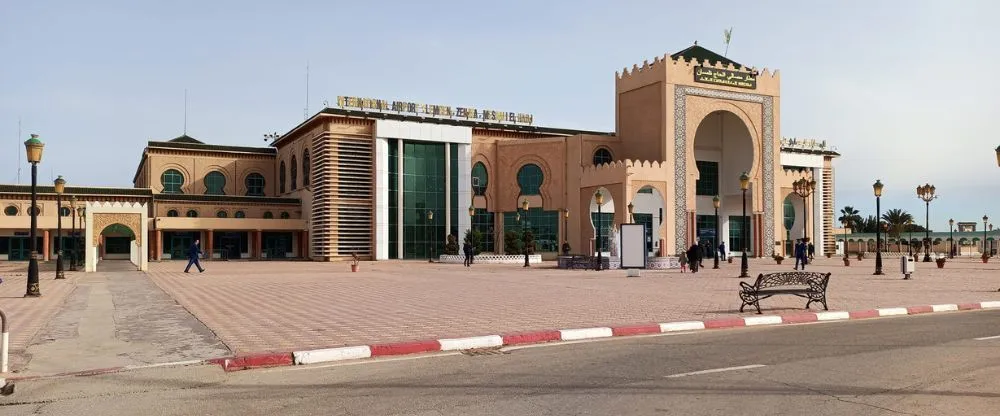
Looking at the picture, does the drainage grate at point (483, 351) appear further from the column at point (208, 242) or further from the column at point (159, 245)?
the column at point (208, 242)

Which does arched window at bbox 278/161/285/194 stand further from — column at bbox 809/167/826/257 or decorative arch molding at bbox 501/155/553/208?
column at bbox 809/167/826/257

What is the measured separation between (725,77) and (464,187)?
19.4 meters

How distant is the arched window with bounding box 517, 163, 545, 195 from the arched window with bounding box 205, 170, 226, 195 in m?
26.8

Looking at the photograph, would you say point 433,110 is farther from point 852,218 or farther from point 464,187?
point 852,218

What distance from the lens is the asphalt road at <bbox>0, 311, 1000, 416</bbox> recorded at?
645 cm

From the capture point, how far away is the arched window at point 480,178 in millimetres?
56438

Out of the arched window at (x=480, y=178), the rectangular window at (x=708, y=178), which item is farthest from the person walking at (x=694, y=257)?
the rectangular window at (x=708, y=178)

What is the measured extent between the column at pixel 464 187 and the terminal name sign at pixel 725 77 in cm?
1637

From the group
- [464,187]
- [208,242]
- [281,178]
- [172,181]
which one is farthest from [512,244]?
[172,181]

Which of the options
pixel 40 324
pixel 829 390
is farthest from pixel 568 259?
pixel 829 390

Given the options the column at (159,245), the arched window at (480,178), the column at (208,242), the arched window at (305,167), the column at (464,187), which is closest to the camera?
the column at (464,187)

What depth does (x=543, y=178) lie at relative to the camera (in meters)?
55.2

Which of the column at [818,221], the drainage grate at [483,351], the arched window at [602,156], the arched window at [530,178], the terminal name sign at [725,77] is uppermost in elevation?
the terminal name sign at [725,77]

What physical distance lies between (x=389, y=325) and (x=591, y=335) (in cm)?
315
